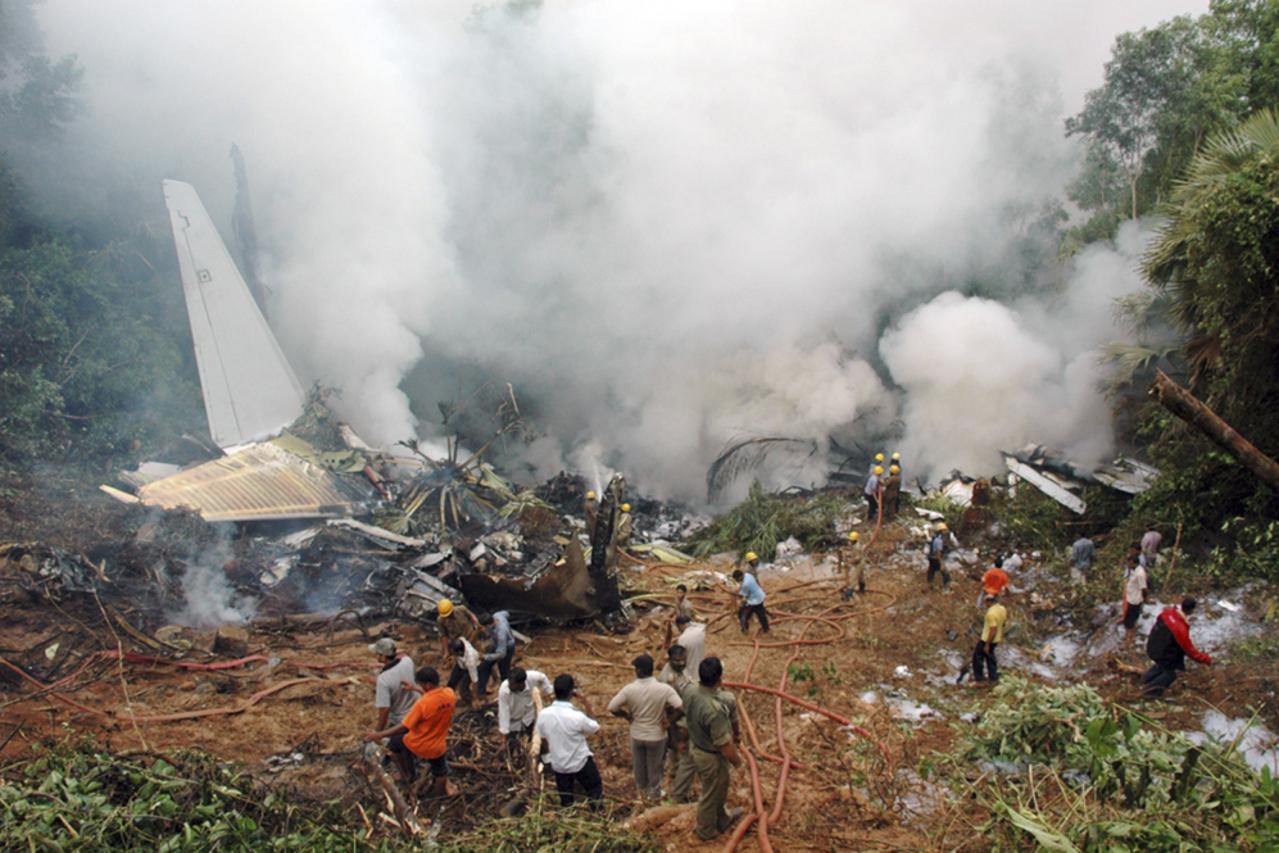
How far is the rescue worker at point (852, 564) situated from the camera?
9.85 meters

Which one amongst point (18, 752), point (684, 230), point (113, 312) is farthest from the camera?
point (684, 230)

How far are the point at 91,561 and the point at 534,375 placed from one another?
11.8 metres

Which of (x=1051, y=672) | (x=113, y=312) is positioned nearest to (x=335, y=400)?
(x=113, y=312)

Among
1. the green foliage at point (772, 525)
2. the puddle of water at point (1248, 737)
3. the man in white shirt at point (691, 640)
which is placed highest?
the man in white shirt at point (691, 640)

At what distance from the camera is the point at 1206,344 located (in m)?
8.44

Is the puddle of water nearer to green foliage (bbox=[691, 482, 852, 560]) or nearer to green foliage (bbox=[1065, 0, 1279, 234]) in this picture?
green foliage (bbox=[691, 482, 852, 560])

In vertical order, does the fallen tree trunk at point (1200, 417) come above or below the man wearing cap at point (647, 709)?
above

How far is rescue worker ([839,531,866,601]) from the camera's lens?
985 centimetres

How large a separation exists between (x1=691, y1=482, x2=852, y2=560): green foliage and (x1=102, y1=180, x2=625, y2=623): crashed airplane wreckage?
2.48m

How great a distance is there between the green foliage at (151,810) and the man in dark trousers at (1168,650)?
593 centimetres

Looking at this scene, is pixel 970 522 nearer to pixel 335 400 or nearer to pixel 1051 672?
pixel 1051 672

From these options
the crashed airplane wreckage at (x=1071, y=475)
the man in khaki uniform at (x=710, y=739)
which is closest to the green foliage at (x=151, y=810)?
the man in khaki uniform at (x=710, y=739)

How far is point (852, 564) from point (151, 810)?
336 inches

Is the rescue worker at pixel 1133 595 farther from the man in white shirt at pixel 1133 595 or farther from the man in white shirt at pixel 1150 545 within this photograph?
the man in white shirt at pixel 1150 545
